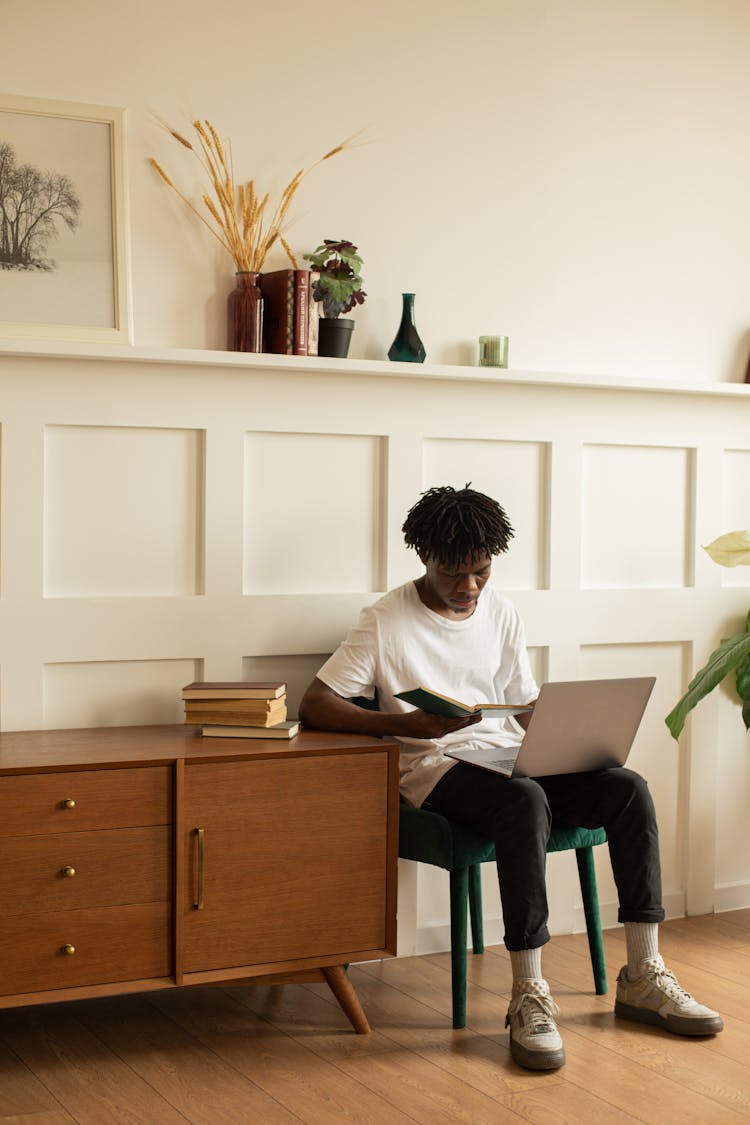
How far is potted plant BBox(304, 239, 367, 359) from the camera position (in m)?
3.11

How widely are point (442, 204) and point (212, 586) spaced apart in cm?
120

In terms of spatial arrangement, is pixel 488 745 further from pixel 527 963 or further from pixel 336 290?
pixel 336 290

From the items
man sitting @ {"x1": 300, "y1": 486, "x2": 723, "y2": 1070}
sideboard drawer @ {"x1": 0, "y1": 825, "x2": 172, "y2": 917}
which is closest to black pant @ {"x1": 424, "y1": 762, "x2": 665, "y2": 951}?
man sitting @ {"x1": 300, "y1": 486, "x2": 723, "y2": 1070}

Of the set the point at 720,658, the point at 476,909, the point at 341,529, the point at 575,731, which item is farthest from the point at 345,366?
the point at 476,909

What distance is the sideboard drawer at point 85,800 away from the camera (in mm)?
2482

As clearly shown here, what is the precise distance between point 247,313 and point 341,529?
1.96 ft

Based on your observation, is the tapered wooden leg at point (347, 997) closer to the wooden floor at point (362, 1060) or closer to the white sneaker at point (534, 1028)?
the wooden floor at point (362, 1060)

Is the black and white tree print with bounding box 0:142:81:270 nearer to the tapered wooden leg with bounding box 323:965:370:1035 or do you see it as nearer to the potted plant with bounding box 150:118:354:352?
the potted plant with bounding box 150:118:354:352

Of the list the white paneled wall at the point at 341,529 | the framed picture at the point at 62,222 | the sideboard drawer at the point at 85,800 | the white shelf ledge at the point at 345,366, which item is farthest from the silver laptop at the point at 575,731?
the framed picture at the point at 62,222

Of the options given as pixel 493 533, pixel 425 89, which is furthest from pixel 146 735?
pixel 425 89

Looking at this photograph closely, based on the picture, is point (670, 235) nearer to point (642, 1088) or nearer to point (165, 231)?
point (165, 231)

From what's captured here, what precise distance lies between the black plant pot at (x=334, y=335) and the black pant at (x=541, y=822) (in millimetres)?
1072

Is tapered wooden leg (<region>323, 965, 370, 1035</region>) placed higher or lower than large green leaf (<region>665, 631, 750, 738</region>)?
lower

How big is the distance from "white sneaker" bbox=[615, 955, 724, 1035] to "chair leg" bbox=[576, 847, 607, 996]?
0.11 metres
